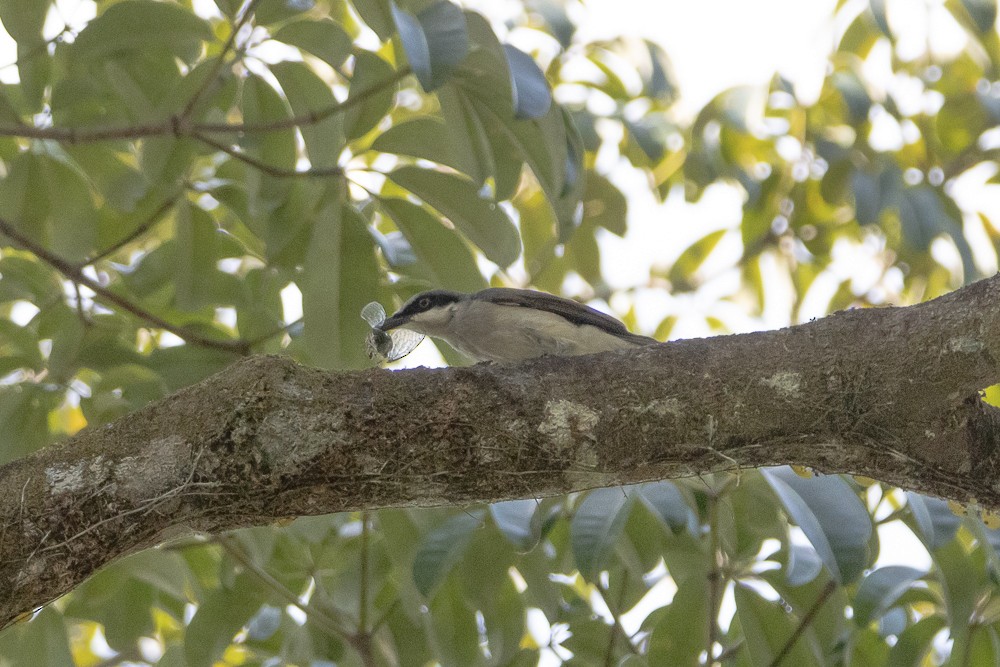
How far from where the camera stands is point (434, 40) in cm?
294

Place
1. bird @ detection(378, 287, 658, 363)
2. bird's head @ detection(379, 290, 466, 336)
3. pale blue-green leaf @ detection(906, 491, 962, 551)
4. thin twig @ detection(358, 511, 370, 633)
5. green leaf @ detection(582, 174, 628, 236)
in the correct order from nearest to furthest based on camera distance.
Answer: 1. pale blue-green leaf @ detection(906, 491, 962, 551)
2. thin twig @ detection(358, 511, 370, 633)
3. bird's head @ detection(379, 290, 466, 336)
4. bird @ detection(378, 287, 658, 363)
5. green leaf @ detection(582, 174, 628, 236)

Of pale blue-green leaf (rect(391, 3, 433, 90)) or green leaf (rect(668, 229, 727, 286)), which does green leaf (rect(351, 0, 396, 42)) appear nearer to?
pale blue-green leaf (rect(391, 3, 433, 90))

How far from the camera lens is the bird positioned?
4.23 meters

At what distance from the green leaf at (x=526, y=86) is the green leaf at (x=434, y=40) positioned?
0.19 meters

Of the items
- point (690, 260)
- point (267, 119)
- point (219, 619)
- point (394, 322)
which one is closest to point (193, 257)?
point (267, 119)

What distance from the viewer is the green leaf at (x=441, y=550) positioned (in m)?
3.34

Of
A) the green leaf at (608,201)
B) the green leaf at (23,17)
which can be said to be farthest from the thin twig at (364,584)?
the green leaf at (608,201)

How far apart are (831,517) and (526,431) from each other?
1100 mm

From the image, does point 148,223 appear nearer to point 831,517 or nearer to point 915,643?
point 831,517

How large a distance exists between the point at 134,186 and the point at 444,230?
130cm

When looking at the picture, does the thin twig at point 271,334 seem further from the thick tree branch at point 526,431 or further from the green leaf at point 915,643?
the green leaf at point 915,643

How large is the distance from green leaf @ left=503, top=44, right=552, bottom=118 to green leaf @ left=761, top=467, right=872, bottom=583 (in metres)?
1.36

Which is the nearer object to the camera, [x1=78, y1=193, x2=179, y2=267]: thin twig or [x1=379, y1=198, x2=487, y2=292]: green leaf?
[x1=379, y1=198, x2=487, y2=292]: green leaf

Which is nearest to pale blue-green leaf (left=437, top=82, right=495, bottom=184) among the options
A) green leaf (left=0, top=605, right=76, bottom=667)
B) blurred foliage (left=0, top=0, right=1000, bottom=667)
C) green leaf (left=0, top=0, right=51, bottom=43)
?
blurred foliage (left=0, top=0, right=1000, bottom=667)
